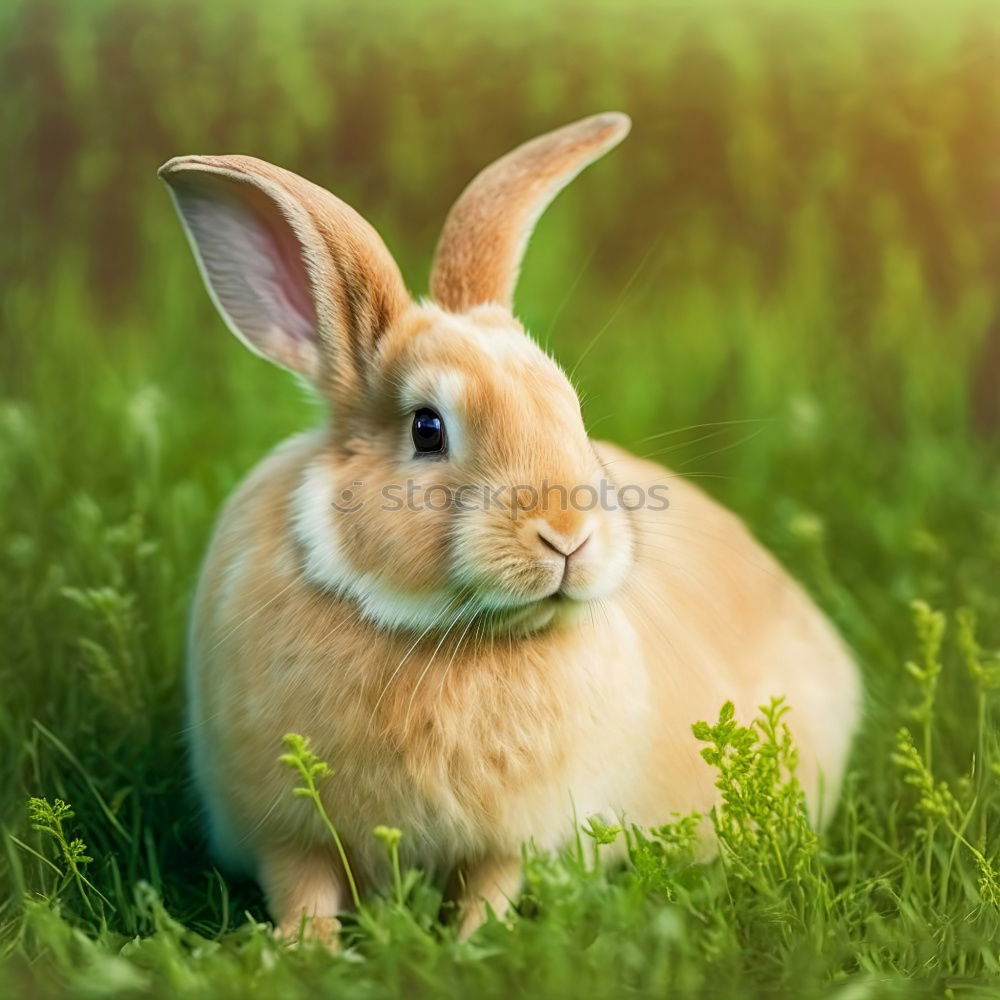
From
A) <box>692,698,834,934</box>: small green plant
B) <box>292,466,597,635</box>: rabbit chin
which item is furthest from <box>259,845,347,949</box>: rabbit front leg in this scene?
<box>692,698,834,934</box>: small green plant

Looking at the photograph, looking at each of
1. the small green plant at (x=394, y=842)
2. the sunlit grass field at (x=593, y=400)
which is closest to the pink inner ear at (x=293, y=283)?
the sunlit grass field at (x=593, y=400)

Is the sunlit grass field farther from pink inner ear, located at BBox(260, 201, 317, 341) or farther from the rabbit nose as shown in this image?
the rabbit nose

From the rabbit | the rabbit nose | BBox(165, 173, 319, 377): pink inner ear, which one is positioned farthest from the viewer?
BBox(165, 173, 319, 377): pink inner ear

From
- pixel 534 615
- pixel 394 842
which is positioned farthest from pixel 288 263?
pixel 394 842

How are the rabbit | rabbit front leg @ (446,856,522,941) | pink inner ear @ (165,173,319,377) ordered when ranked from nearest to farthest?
the rabbit
rabbit front leg @ (446,856,522,941)
pink inner ear @ (165,173,319,377)

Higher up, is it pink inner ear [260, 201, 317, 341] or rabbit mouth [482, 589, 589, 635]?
pink inner ear [260, 201, 317, 341]

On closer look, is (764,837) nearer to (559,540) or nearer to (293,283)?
(559,540)
